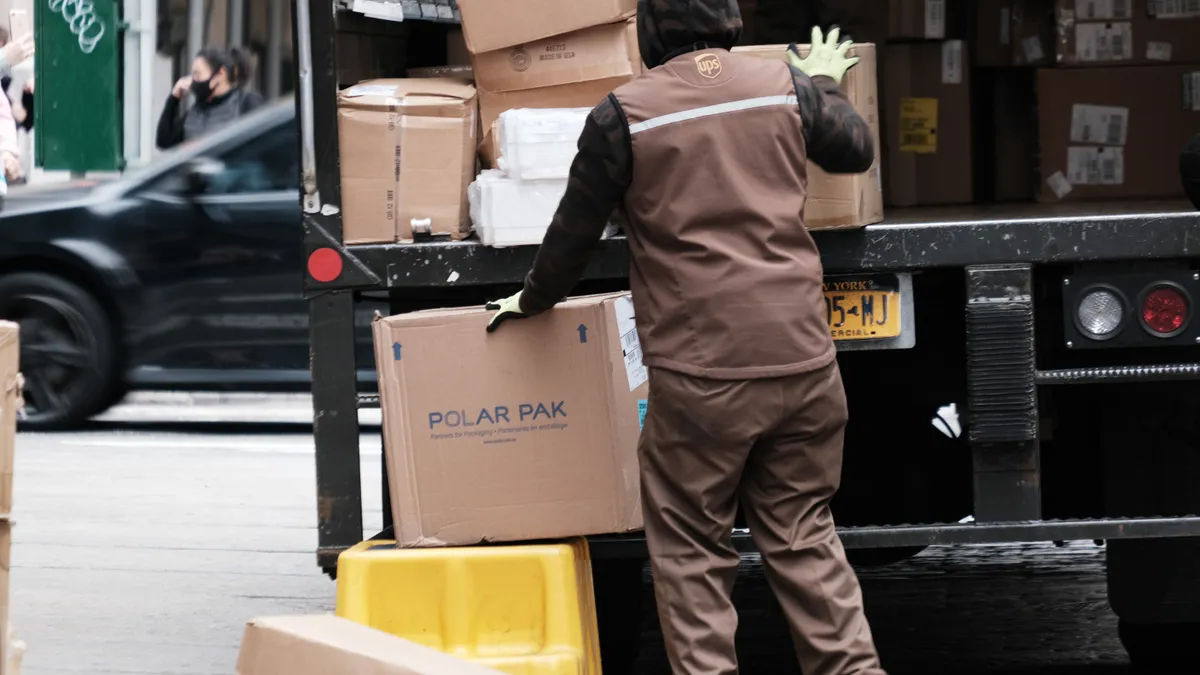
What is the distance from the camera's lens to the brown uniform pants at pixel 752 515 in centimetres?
343

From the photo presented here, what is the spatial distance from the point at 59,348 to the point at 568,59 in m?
6.13

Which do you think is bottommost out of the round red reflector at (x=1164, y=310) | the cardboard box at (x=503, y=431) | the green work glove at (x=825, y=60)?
Result: the cardboard box at (x=503, y=431)

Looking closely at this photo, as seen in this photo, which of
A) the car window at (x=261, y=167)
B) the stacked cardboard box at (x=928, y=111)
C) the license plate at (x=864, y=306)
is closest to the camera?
the license plate at (x=864, y=306)

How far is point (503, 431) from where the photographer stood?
145 inches

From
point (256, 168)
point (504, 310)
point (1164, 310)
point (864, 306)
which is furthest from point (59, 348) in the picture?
point (1164, 310)

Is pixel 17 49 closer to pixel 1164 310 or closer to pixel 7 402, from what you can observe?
pixel 7 402

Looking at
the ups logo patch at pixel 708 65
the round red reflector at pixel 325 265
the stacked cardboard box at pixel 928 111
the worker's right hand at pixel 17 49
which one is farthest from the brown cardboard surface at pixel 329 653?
the worker's right hand at pixel 17 49

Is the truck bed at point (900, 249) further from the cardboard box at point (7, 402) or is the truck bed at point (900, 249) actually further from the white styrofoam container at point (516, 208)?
the cardboard box at point (7, 402)

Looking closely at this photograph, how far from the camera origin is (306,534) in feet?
22.2

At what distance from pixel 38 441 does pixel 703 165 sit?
660 centimetres

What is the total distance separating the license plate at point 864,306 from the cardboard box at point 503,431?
454 mm

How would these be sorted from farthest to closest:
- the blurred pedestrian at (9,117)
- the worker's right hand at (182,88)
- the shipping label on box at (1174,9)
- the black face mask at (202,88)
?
1. the black face mask at (202,88)
2. the worker's right hand at (182,88)
3. the blurred pedestrian at (9,117)
4. the shipping label on box at (1174,9)

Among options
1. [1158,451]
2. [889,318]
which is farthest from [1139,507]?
[889,318]

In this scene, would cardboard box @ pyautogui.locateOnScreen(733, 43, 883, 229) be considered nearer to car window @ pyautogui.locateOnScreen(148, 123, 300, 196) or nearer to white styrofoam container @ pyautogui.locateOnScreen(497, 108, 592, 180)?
white styrofoam container @ pyautogui.locateOnScreen(497, 108, 592, 180)
